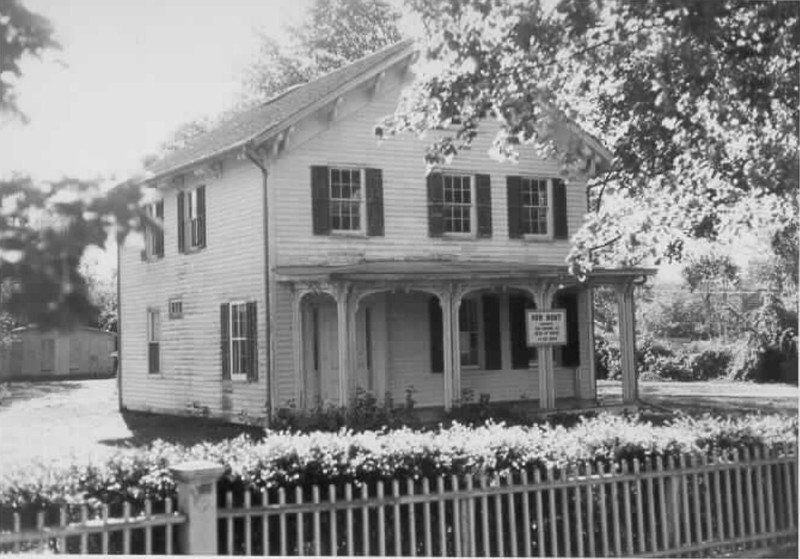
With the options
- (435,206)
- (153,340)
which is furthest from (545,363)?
(153,340)

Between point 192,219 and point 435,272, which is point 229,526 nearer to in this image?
point 435,272

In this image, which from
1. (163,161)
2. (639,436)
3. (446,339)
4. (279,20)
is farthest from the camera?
(163,161)

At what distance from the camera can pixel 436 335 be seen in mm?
15492

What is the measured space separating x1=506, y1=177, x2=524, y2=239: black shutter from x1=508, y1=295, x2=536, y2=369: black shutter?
1172 mm

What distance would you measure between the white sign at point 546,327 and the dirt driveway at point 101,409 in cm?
271

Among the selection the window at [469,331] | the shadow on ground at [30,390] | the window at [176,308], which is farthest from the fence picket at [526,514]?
the window at [176,308]

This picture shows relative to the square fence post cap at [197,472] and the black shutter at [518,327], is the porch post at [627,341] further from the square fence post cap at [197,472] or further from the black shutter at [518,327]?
the square fence post cap at [197,472]

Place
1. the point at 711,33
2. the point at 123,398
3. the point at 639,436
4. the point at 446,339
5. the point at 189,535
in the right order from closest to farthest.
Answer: the point at 189,535 → the point at 639,436 → the point at 711,33 → the point at 446,339 → the point at 123,398

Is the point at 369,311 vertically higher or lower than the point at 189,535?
higher

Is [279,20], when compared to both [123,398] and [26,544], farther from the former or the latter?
[123,398]

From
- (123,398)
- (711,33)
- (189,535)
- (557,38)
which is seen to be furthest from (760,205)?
(123,398)

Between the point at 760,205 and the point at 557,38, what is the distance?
7.35 ft

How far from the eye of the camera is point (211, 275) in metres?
Answer: 15.3

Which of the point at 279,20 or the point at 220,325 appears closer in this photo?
the point at 279,20
